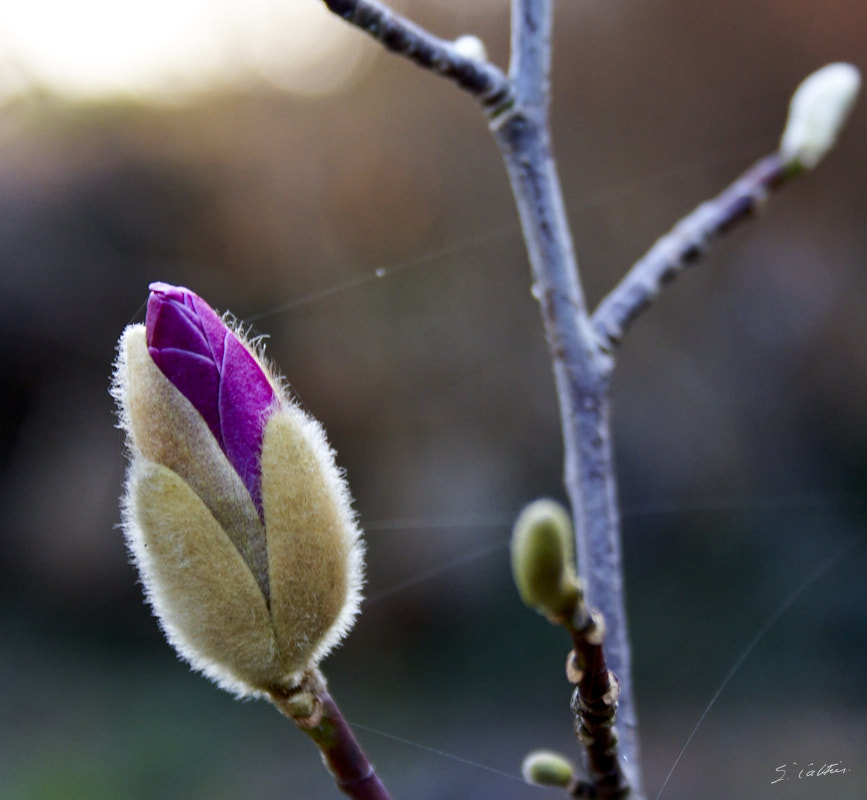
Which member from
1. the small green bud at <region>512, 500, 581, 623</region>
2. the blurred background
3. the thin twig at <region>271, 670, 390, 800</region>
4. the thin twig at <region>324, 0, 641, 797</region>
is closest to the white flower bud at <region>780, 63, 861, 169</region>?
the thin twig at <region>324, 0, 641, 797</region>

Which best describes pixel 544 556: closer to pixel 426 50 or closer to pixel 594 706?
pixel 594 706

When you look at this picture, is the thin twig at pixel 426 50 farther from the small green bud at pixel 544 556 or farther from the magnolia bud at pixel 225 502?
the small green bud at pixel 544 556

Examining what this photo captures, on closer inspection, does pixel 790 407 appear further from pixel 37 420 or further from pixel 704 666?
pixel 37 420

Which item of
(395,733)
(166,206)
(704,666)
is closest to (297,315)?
(166,206)

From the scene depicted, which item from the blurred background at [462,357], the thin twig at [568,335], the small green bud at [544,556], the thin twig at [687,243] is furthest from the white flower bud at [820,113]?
the blurred background at [462,357]

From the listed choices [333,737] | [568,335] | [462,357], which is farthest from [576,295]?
[462,357]
